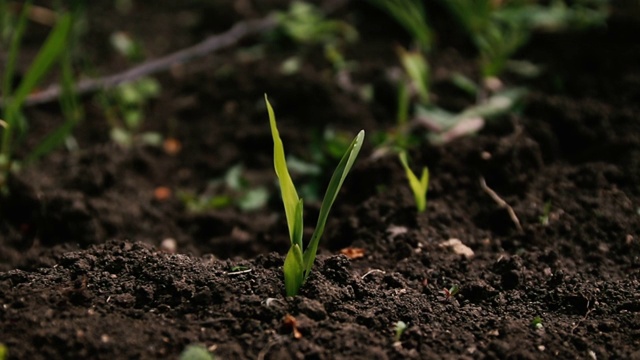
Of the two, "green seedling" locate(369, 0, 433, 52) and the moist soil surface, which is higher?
"green seedling" locate(369, 0, 433, 52)

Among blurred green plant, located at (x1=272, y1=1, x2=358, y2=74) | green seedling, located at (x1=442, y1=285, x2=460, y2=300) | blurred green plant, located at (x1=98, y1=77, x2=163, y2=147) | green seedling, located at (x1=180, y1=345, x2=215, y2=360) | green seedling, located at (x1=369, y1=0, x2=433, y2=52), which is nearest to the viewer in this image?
green seedling, located at (x1=180, y1=345, x2=215, y2=360)

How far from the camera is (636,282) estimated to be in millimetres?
1646

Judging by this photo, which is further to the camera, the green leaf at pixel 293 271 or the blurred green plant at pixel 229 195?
the blurred green plant at pixel 229 195

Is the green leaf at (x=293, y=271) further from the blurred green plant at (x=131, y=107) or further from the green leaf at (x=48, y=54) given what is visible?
the blurred green plant at (x=131, y=107)

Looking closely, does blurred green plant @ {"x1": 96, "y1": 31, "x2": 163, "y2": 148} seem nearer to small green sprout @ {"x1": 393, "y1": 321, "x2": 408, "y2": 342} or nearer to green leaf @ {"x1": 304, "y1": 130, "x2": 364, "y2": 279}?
green leaf @ {"x1": 304, "y1": 130, "x2": 364, "y2": 279}

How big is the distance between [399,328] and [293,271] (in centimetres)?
23

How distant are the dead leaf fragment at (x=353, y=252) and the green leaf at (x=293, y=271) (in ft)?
0.98

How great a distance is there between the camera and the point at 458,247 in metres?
1.79

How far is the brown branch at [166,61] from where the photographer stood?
2.73m

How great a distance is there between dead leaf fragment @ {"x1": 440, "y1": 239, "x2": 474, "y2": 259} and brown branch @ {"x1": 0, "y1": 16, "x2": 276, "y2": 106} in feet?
4.59

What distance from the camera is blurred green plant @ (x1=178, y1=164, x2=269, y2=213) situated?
2.27 m

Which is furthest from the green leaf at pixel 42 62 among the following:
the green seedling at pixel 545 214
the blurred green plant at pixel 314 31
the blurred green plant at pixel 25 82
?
the green seedling at pixel 545 214

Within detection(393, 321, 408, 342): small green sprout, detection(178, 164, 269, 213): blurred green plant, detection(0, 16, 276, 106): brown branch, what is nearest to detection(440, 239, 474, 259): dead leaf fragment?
detection(393, 321, 408, 342): small green sprout

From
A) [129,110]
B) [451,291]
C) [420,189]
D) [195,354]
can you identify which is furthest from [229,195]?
[195,354]
